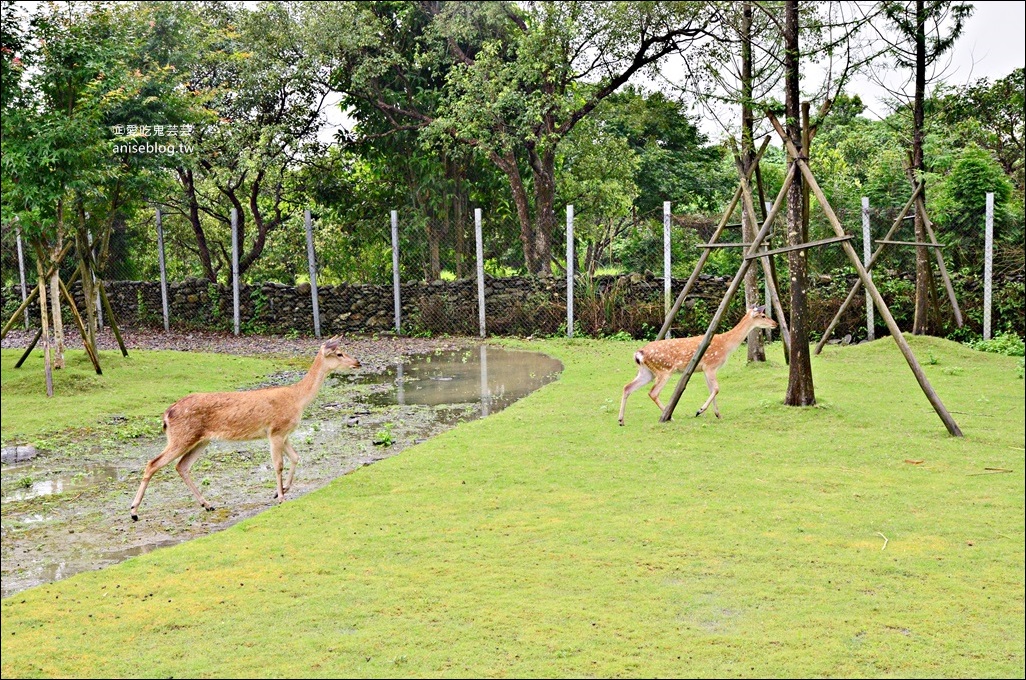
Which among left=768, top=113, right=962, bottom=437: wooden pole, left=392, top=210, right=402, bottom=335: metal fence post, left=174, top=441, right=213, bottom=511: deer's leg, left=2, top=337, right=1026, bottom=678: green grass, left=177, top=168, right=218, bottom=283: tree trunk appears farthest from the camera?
left=177, top=168, right=218, bottom=283: tree trunk

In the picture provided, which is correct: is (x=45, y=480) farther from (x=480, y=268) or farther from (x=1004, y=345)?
(x=1004, y=345)

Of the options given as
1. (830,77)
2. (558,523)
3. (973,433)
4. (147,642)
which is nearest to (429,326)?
(830,77)

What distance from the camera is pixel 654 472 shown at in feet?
23.5

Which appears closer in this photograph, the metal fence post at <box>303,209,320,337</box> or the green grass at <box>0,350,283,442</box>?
the green grass at <box>0,350,283,442</box>

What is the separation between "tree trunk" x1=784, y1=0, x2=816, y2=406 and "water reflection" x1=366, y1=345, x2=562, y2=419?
3.20 metres

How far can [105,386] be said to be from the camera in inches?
443

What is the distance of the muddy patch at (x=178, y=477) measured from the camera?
5789 millimetres

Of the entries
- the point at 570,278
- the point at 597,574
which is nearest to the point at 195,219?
the point at 570,278

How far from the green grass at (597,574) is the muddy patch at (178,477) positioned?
16.8 inches

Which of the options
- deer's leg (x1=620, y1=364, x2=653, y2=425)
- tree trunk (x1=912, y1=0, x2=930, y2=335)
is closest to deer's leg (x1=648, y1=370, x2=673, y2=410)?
deer's leg (x1=620, y1=364, x2=653, y2=425)

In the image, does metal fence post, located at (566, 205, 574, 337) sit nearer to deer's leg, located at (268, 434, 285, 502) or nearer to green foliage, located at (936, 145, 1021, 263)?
green foliage, located at (936, 145, 1021, 263)

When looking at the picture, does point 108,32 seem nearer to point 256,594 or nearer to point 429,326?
point 429,326

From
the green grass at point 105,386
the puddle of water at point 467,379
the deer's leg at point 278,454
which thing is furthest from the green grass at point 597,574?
the green grass at point 105,386

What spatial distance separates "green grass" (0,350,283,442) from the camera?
Answer: 377 inches
